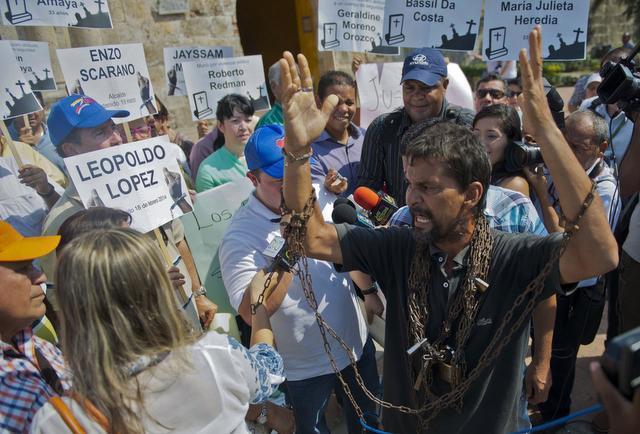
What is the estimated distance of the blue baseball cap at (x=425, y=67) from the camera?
3.65 metres

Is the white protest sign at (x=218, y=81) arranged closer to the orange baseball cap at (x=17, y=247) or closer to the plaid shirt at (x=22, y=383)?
the orange baseball cap at (x=17, y=247)

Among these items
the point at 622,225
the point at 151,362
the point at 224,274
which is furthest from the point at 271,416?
the point at 622,225

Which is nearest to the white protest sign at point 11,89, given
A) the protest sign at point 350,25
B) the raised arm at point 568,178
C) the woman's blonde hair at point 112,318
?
the protest sign at point 350,25

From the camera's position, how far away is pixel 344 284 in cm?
283

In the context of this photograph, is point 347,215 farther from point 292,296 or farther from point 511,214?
point 511,214

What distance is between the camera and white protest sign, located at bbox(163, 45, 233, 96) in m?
5.43

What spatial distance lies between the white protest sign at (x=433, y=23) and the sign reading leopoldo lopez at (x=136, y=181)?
88.9 inches

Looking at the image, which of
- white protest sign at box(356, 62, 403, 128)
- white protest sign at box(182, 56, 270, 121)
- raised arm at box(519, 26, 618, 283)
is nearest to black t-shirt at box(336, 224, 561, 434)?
raised arm at box(519, 26, 618, 283)

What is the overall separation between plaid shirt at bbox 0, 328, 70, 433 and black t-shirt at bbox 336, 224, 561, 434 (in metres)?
1.08

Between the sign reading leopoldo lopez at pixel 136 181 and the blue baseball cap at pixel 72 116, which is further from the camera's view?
the blue baseball cap at pixel 72 116

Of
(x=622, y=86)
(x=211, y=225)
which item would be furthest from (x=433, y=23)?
(x=211, y=225)

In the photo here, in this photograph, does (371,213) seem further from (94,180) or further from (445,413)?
(94,180)

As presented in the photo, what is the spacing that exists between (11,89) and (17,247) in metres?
2.37

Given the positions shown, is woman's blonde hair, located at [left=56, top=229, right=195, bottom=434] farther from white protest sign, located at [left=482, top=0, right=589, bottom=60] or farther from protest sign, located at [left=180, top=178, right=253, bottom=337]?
Result: white protest sign, located at [left=482, top=0, right=589, bottom=60]
